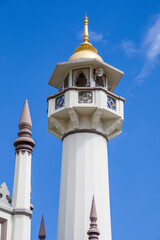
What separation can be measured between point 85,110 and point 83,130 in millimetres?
1009

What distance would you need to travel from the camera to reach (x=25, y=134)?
18109 mm

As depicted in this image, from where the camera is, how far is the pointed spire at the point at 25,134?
17672 millimetres

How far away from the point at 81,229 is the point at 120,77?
908 cm

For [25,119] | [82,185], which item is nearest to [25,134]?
[25,119]

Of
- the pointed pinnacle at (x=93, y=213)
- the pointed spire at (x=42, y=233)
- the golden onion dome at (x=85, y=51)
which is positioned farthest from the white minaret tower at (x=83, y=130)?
the pointed pinnacle at (x=93, y=213)

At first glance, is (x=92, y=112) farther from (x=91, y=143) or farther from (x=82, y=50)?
(x=82, y=50)

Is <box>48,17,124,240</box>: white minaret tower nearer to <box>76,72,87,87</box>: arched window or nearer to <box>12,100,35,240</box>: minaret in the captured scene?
<box>76,72,87,87</box>: arched window

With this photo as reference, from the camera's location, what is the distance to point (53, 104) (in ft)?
93.9

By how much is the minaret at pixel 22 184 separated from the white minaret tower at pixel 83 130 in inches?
326

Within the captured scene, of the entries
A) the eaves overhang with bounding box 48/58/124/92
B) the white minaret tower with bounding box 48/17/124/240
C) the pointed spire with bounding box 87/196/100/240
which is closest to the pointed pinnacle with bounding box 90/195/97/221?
the pointed spire with bounding box 87/196/100/240

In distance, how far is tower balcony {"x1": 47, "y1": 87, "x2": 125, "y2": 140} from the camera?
89.5 feet

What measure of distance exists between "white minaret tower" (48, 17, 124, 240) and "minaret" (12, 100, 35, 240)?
8.27m

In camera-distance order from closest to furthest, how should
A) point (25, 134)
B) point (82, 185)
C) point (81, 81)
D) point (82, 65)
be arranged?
point (25, 134) < point (82, 185) < point (82, 65) < point (81, 81)

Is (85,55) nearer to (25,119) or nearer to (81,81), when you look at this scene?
(81,81)
